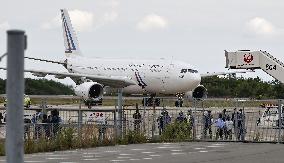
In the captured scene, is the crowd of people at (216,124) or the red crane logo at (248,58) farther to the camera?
the crowd of people at (216,124)

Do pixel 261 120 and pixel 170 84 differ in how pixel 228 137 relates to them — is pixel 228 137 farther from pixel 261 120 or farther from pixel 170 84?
pixel 170 84

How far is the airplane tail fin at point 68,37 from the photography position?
63188mm

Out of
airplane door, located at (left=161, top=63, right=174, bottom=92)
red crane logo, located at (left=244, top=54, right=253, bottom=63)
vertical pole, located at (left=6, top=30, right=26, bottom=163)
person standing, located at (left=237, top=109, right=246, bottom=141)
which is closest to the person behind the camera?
vertical pole, located at (left=6, top=30, right=26, bottom=163)

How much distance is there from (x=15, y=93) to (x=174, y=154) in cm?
1345

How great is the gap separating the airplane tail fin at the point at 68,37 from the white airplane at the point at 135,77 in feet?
14.0

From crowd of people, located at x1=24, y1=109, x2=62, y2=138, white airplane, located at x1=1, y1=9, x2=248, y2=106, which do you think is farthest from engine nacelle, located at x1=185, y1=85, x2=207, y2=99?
crowd of people, located at x1=24, y1=109, x2=62, y2=138

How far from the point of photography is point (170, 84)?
1946 inches

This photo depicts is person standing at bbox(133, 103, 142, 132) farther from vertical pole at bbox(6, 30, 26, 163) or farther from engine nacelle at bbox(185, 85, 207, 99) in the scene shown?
engine nacelle at bbox(185, 85, 207, 99)

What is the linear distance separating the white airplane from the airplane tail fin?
168 inches

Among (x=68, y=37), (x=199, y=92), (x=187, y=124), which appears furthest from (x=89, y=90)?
(x=187, y=124)

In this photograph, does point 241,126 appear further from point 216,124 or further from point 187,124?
point 187,124

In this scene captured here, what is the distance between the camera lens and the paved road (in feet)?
52.8

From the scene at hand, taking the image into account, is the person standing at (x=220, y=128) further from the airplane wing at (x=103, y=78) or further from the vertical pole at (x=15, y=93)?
the airplane wing at (x=103, y=78)

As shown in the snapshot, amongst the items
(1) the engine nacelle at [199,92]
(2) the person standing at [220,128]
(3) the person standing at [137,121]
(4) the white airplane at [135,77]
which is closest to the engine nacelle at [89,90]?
(4) the white airplane at [135,77]
